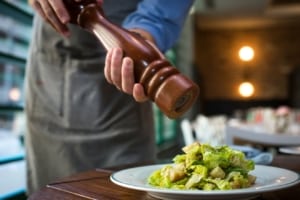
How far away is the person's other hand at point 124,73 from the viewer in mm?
606

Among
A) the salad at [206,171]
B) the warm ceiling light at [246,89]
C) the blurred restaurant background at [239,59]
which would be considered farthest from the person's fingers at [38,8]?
the warm ceiling light at [246,89]

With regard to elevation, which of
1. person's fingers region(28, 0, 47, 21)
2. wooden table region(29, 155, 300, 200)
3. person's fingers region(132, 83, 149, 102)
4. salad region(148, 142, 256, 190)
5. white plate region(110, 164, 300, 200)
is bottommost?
wooden table region(29, 155, 300, 200)

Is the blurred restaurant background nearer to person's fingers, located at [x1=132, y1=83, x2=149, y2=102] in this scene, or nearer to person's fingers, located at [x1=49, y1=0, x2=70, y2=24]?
person's fingers, located at [x1=49, y1=0, x2=70, y2=24]

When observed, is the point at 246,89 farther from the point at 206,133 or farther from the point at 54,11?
the point at 54,11

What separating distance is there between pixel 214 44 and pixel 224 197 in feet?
28.9

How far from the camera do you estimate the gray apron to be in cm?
107

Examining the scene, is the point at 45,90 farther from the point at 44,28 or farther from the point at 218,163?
the point at 218,163

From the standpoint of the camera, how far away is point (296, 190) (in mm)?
596

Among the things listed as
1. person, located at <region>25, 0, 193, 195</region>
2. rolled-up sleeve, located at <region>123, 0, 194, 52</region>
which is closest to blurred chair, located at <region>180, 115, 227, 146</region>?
person, located at <region>25, 0, 193, 195</region>

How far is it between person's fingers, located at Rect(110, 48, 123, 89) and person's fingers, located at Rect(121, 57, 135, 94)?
16 millimetres

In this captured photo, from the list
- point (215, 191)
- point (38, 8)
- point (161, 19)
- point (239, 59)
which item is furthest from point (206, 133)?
point (239, 59)

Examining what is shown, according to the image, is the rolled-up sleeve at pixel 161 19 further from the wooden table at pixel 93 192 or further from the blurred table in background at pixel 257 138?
the blurred table in background at pixel 257 138

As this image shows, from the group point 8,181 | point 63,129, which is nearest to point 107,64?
point 63,129

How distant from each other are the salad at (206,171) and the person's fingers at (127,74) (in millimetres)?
112
